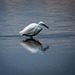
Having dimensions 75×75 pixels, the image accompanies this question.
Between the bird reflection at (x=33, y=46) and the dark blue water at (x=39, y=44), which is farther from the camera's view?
the bird reflection at (x=33, y=46)

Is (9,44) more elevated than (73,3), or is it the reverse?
(9,44)

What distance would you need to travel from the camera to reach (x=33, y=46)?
40.5ft

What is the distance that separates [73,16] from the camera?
62.3ft

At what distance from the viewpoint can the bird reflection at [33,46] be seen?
38.7 feet

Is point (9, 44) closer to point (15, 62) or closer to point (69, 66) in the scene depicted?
point (15, 62)

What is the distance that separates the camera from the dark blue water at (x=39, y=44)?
32.5ft

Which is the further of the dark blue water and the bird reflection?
the bird reflection

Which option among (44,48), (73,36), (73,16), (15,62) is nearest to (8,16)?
(73,16)

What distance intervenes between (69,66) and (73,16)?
364 inches

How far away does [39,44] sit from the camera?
12.7 metres

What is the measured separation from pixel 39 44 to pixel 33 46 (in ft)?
1.31

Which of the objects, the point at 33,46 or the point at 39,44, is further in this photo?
the point at 39,44

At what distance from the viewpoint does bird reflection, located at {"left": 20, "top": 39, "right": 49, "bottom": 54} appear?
11791 millimetres

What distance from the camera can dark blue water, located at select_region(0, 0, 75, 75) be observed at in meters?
9.89
